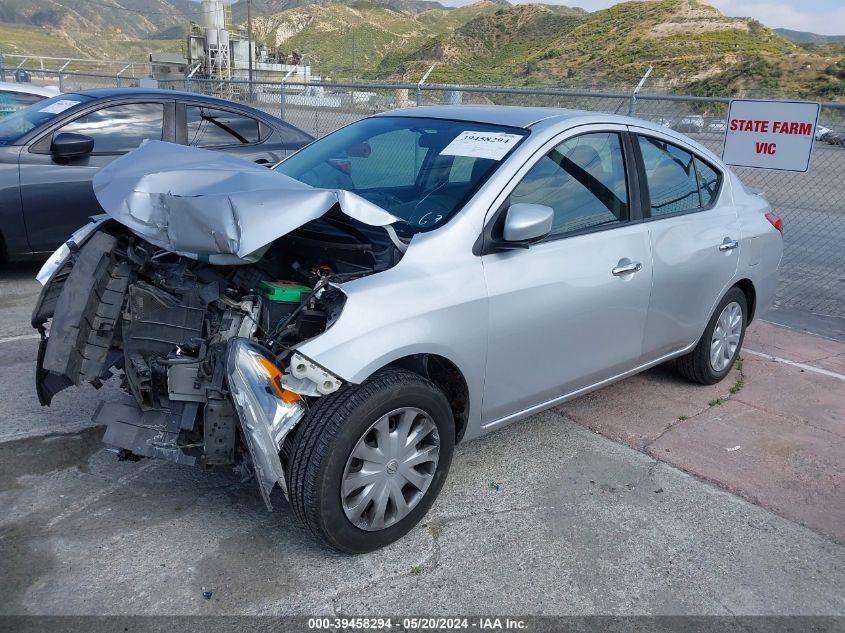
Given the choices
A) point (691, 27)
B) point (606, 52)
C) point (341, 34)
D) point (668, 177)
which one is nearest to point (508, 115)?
point (668, 177)

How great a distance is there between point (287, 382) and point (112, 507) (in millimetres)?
1228

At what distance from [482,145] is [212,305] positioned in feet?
5.05

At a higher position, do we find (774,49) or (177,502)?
(774,49)

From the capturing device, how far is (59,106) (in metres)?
6.52

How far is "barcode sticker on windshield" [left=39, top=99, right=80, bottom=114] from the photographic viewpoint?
21.1 ft

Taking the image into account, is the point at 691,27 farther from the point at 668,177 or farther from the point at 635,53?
the point at 668,177

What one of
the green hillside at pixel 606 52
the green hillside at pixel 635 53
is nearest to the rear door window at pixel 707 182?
the green hillside at pixel 635 53

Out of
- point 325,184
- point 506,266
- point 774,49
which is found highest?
point 774,49

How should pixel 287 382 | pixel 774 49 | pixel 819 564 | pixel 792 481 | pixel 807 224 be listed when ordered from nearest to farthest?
pixel 287 382, pixel 819 564, pixel 792 481, pixel 807 224, pixel 774 49

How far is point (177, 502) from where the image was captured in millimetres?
3336

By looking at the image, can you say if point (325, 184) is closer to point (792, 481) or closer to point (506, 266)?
point (506, 266)

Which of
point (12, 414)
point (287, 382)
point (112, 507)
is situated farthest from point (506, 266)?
point (12, 414)

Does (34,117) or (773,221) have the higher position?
(34,117)

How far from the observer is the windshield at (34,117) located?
6.35 m
